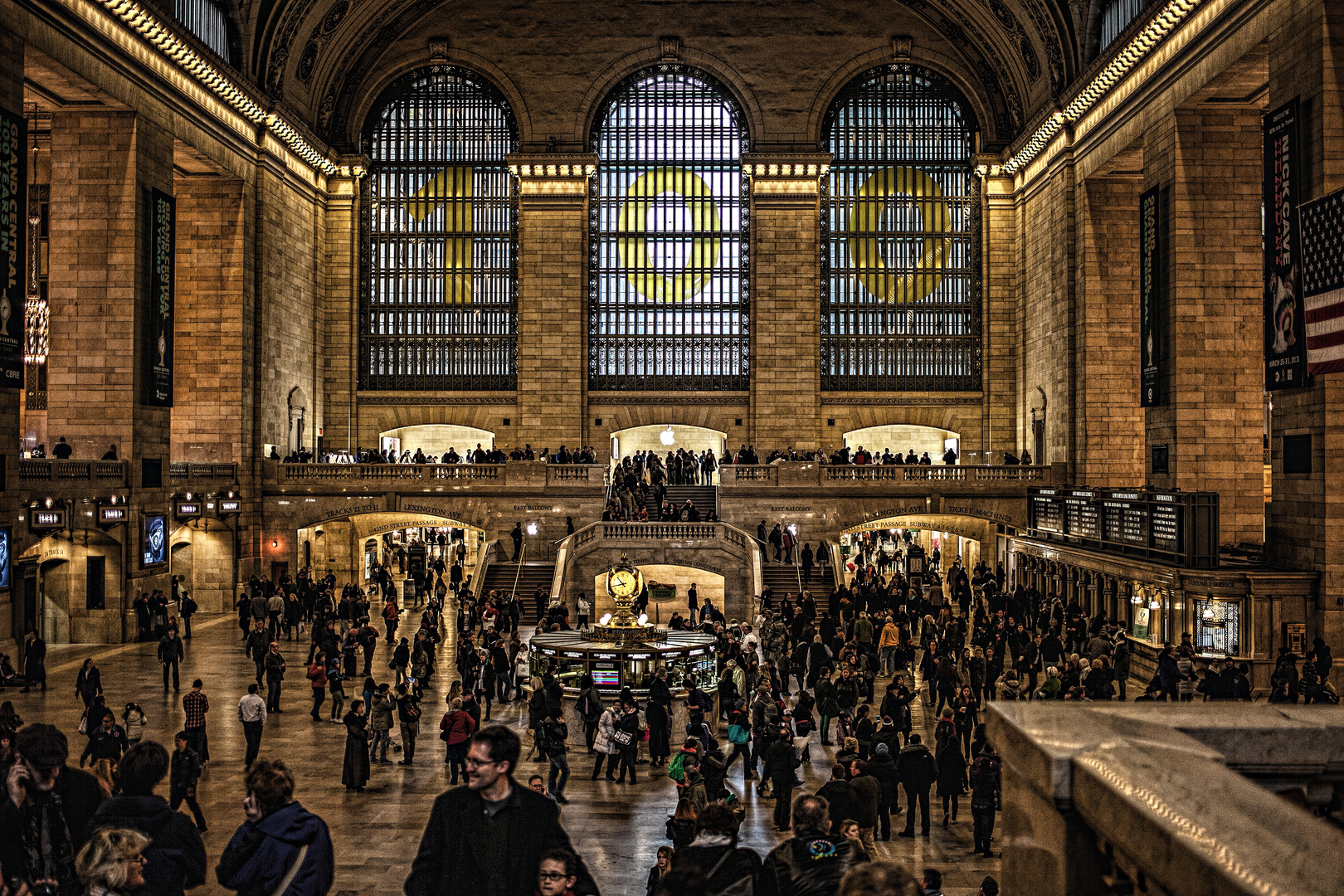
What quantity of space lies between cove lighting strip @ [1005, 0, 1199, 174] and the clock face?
18.8 m

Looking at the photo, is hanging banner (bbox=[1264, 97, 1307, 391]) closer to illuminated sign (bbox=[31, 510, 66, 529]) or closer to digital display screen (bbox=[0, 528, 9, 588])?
digital display screen (bbox=[0, 528, 9, 588])

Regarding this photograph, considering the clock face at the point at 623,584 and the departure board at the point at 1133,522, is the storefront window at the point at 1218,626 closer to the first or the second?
the departure board at the point at 1133,522

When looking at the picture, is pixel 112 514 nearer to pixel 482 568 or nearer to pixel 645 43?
pixel 482 568

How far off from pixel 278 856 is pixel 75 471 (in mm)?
24311

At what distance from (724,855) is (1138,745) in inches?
75.9

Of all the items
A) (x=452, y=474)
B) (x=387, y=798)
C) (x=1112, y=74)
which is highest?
(x=1112, y=74)

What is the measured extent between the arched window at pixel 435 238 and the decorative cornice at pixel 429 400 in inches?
17.2

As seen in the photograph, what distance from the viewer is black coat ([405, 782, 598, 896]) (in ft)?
14.2

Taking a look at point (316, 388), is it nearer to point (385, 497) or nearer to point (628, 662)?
point (385, 497)

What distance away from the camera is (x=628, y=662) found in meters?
17.9

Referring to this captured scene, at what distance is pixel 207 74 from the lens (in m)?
32.1

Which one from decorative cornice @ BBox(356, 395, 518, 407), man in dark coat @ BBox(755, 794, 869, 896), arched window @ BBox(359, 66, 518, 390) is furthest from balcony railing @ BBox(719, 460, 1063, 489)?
man in dark coat @ BBox(755, 794, 869, 896)

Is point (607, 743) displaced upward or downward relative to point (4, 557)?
downward

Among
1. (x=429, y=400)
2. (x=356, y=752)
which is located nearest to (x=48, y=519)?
(x=356, y=752)
